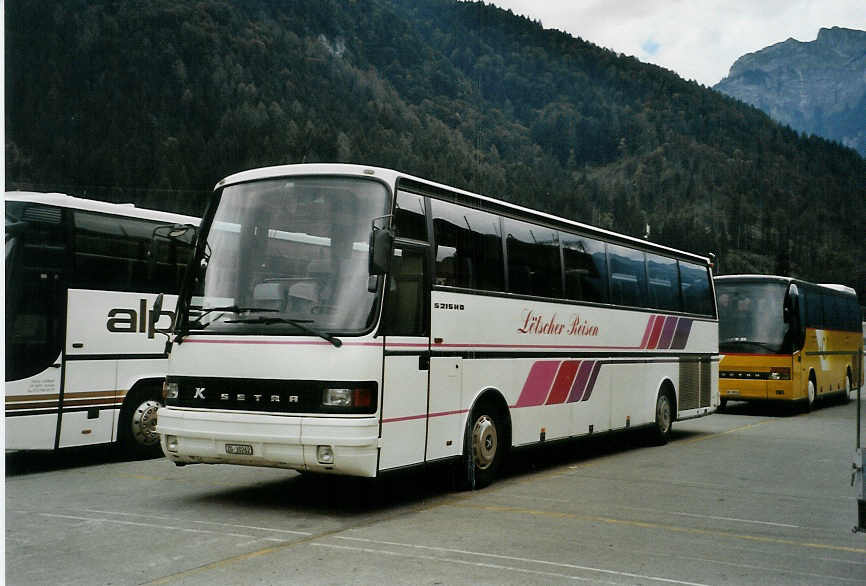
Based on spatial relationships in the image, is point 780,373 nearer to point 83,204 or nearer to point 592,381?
point 592,381

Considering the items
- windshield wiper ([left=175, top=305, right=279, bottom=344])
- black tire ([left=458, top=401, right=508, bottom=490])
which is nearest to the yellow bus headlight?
black tire ([left=458, top=401, right=508, bottom=490])

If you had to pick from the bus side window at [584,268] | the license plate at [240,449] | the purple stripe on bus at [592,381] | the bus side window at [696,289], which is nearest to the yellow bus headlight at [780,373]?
the bus side window at [696,289]

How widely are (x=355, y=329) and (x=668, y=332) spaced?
885cm

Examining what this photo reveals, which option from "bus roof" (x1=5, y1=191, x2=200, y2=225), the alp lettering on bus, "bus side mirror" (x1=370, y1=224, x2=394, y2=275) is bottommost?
the alp lettering on bus

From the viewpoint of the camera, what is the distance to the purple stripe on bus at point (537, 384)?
448 inches

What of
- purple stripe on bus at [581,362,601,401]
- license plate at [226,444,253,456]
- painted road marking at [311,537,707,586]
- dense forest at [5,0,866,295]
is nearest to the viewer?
painted road marking at [311,537,707,586]

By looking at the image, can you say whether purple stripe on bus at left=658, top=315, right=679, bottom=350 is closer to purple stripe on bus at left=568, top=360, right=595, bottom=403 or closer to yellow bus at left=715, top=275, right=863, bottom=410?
purple stripe on bus at left=568, top=360, right=595, bottom=403

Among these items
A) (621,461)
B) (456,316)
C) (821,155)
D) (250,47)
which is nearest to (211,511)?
(456,316)

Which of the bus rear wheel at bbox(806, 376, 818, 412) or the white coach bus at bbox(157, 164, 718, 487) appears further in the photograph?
the bus rear wheel at bbox(806, 376, 818, 412)

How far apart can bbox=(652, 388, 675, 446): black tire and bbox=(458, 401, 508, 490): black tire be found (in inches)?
213

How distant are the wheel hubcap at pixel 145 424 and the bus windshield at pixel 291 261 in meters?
3.96

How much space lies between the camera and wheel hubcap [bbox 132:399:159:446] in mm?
12367

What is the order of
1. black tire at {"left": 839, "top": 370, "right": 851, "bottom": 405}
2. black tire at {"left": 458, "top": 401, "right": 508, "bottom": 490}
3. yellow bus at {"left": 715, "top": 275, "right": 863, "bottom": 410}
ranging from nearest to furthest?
black tire at {"left": 458, "top": 401, "right": 508, "bottom": 490}, yellow bus at {"left": 715, "top": 275, "right": 863, "bottom": 410}, black tire at {"left": 839, "top": 370, "right": 851, "bottom": 405}

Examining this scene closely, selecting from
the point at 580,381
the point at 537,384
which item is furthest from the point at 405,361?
the point at 580,381
